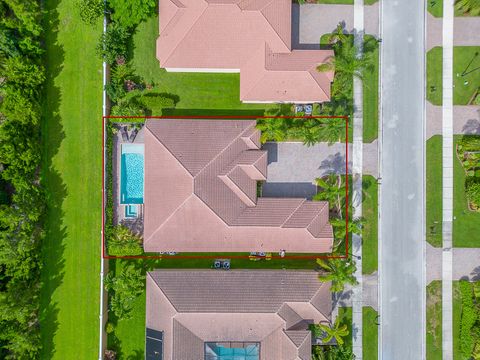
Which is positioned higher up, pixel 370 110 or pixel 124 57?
pixel 124 57

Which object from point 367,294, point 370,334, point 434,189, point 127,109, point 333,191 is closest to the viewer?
point 333,191

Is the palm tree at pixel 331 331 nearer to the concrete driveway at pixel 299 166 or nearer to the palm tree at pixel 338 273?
the palm tree at pixel 338 273

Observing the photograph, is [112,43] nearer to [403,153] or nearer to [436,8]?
[403,153]

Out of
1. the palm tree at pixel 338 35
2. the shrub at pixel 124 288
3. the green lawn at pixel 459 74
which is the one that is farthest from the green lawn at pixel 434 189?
the shrub at pixel 124 288

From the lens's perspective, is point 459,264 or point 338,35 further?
point 459,264

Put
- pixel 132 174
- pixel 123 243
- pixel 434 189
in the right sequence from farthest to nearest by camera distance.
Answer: pixel 434 189 → pixel 132 174 → pixel 123 243

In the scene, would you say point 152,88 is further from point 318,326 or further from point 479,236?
point 479,236

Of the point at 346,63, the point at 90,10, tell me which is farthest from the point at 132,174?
the point at 346,63

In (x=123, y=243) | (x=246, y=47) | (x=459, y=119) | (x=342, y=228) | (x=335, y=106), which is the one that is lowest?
(x=123, y=243)

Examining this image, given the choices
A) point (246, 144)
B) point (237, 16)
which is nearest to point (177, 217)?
point (246, 144)
